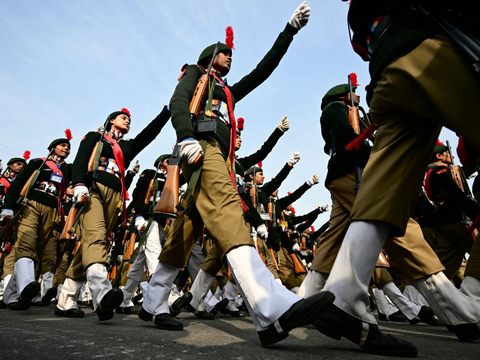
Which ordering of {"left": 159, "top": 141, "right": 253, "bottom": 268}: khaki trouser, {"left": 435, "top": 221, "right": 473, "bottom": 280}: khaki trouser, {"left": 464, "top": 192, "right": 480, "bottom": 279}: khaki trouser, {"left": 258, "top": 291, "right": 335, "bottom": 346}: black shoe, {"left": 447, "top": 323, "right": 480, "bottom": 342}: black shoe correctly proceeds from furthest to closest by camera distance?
1. {"left": 435, "top": 221, "right": 473, "bottom": 280}: khaki trouser
2. {"left": 464, "top": 192, "right": 480, "bottom": 279}: khaki trouser
3. {"left": 447, "top": 323, "right": 480, "bottom": 342}: black shoe
4. {"left": 159, "top": 141, "right": 253, "bottom": 268}: khaki trouser
5. {"left": 258, "top": 291, "right": 335, "bottom": 346}: black shoe

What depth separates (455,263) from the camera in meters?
4.59

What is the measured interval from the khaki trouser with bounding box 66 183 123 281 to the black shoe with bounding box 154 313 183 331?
984mm

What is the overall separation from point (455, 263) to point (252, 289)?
3.79 meters

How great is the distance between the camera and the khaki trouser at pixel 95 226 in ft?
11.7

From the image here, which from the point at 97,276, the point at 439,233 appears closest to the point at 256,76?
the point at 97,276

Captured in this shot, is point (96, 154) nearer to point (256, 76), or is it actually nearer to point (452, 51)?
point (256, 76)

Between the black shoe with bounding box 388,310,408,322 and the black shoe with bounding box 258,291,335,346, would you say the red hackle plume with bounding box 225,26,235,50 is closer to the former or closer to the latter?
the black shoe with bounding box 258,291,335,346

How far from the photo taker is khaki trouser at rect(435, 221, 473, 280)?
4.44 meters

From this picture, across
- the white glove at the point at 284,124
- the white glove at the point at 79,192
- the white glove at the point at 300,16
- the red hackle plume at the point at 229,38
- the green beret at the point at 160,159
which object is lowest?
the white glove at the point at 79,192

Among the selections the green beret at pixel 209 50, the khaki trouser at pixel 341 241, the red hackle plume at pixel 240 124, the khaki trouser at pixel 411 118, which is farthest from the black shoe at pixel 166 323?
the red hackle plume at pixel 240 124

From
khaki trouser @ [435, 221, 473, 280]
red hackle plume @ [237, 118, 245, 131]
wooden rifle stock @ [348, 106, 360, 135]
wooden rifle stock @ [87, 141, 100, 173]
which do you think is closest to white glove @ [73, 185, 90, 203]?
wooden rifle stock @ [87, 141, 100, 173]

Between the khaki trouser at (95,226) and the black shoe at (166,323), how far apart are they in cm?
98

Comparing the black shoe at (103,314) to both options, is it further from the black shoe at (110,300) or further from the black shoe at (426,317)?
the black shoe at (426,317)

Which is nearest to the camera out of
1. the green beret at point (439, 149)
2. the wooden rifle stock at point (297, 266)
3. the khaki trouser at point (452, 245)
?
the khaki trouser at point (452, 245)
